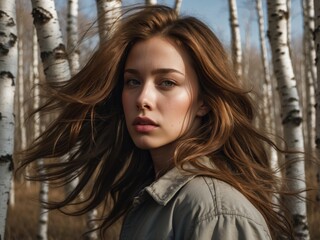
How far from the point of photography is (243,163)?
1872mm

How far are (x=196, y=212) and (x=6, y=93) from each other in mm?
1781

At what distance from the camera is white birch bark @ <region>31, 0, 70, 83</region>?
3.17 meters

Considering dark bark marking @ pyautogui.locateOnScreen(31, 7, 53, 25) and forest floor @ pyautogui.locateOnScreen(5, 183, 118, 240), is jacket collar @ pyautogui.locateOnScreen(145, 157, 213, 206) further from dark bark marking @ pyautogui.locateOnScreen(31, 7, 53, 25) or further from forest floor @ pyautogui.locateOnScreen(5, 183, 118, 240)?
forest floor @ pyautogui.locateOnScreen(5, 183, 118, 240)

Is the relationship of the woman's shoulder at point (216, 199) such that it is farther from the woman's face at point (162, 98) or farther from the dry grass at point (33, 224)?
the dry grass at point (33, 224)

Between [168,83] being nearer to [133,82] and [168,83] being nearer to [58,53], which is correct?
[133,82]

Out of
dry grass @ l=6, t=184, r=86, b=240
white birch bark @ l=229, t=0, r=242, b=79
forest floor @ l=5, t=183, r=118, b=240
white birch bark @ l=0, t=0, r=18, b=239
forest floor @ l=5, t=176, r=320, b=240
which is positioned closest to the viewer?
white birch bark @ l=0, t=0, r=18, b=239

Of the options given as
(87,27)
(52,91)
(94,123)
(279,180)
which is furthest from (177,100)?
(87,27)

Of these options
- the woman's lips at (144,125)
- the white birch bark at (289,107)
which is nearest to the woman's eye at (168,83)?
the woman's lips at (144,125)

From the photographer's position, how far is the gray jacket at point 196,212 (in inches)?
55.9

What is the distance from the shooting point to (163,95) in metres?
1.80

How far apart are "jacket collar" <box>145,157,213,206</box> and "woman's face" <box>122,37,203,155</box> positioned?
17cm

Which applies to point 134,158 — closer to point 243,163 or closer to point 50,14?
point 243,163

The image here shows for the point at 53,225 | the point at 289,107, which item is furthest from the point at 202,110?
the point at 53,225

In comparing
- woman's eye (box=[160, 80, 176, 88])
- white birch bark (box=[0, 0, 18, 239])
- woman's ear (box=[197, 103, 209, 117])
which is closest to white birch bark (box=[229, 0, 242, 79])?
white birch bark (box=[0, 0, 18, 239])
